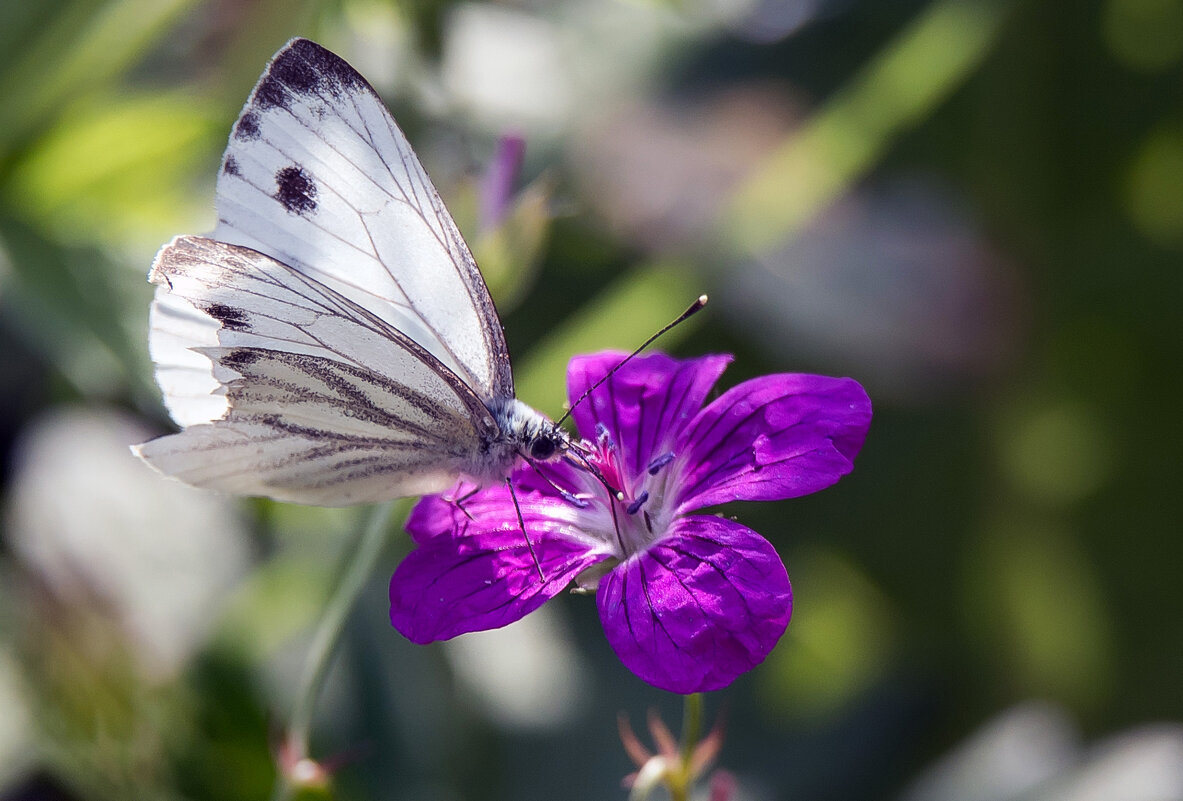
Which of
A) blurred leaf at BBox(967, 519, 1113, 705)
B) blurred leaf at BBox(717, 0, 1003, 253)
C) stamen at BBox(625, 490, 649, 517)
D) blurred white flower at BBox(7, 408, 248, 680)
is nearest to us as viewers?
stamen at BBox(625, 490, 649, 517)

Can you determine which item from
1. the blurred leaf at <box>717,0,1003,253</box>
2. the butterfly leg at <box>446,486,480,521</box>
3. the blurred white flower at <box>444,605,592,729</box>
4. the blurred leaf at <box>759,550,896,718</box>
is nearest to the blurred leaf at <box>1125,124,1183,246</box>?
the blurred leaf at <box>717,0,1003,253</box>

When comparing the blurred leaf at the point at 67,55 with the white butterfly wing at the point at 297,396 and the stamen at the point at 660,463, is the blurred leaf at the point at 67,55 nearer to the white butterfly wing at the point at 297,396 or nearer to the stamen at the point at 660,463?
the white butterfly wing at the point at 297,396

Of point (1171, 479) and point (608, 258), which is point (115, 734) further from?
point (1171, 479)

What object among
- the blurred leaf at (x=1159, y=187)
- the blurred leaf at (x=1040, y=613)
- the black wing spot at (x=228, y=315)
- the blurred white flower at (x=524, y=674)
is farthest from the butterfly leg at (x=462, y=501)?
the blurred leaf at (x=1159, y=187)

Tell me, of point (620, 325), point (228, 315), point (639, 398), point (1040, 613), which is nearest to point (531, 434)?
point (639, 398)

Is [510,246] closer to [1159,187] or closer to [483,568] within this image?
[483,568]

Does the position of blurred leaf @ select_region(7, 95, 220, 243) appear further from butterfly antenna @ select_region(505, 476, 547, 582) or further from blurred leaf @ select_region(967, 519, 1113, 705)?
blurred leaf @ select_region(967, 519, 1113, 705)

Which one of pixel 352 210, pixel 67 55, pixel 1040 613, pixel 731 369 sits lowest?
pixel 1040 613
